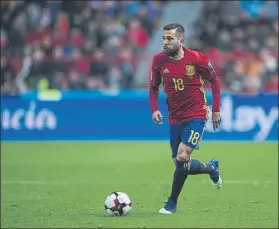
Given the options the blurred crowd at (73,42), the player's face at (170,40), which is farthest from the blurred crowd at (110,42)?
the player's face at (170,40)

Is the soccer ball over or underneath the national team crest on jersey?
underneath

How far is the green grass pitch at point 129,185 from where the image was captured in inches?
378

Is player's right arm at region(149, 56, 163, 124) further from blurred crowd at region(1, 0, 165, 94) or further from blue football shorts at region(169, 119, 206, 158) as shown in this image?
blurred crowd at region(1, 0, 165, 94)

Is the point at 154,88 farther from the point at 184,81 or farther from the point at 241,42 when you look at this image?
the point at 241,42

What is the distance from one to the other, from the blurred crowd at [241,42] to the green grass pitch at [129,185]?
3.13 m

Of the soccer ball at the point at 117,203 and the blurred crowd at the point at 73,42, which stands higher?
the blurred crowd at the point at 73,42

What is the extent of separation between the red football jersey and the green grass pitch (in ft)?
3.98

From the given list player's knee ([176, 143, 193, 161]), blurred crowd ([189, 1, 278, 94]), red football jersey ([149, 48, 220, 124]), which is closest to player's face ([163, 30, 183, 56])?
red football jersey ([149, 48, 220, 124])

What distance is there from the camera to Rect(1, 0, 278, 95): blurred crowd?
22.1 metres

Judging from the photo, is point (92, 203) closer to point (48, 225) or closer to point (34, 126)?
point (48, 225)

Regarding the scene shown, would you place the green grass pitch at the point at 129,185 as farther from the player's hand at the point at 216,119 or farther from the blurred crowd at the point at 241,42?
the blurred crowd at the point at 241,42

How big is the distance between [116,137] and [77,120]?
1013mm

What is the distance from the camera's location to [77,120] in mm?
19844

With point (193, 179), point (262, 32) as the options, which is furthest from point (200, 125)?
point (262, 32)
